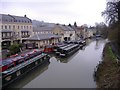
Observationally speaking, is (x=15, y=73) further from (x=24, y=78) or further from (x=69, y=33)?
(x=69, y=33)

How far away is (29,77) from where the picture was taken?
619 inches

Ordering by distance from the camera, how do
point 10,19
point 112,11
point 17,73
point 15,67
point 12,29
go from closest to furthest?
point 17,73
point 15,67
point 112,11
point 10,19
point 12,29

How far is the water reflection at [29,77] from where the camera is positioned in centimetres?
1371

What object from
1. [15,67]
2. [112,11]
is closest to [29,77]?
[15,67]

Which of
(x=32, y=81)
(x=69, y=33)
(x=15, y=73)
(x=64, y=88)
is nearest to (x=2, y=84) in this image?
(x=15, y=73)

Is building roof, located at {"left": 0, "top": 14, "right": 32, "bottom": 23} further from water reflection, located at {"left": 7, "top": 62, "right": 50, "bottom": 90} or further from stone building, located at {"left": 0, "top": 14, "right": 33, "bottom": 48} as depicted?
water reflection, located at {"left": 7, "top": 62, "right": 50, "bottom": 90}

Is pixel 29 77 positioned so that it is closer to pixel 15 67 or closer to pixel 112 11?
pixel 15 67

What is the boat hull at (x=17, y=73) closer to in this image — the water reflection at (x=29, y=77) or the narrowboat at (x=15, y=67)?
the narrowboat at (x=15, y=67)

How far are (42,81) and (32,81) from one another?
2.98 feet

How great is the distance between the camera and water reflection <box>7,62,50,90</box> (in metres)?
13.7

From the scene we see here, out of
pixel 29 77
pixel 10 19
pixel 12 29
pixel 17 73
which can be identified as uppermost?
pixel 10 19

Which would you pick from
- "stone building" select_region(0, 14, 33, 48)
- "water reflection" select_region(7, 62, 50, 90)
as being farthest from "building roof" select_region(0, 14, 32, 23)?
"water reflection" select_region(7, 62, 50, 90)

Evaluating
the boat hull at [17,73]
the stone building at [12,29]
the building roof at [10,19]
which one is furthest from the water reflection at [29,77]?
the building roof at [10,19]

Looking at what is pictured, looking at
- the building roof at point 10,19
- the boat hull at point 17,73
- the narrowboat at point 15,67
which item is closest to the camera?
the boat hull at point 17,73
